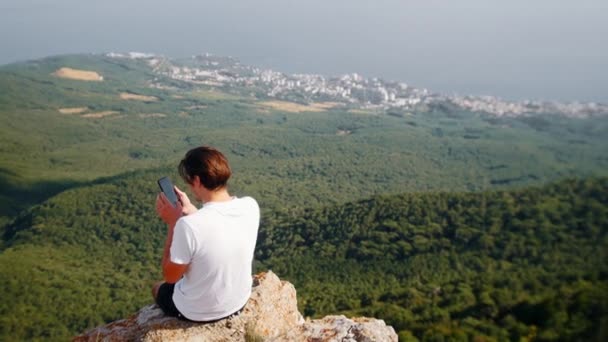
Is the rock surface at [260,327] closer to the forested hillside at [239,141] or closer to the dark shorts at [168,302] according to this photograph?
the dark shorts at [168,302]

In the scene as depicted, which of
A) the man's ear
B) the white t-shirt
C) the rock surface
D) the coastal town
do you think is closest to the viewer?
the white t-shirt

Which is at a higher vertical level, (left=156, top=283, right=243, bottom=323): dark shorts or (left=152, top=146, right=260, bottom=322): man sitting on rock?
(left=152, top=146, right=260, bottom=322): man sitting on rock

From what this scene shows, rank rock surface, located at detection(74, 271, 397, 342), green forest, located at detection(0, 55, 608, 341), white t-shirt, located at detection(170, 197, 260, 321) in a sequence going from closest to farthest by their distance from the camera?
1. white t-shirt, located at detection(170, 197, 260, 321)
2. rock surface, located at detection(74, 271, 397, 342)
3. green forest, located at detection(0, 55, 608, 341)

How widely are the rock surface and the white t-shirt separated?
15 cm

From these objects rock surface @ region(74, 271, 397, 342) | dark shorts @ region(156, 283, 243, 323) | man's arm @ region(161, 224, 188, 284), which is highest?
man's arm @ region(161, 224, 188, 284)

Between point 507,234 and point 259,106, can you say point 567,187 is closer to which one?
point 507,234

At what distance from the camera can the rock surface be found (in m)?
3.53

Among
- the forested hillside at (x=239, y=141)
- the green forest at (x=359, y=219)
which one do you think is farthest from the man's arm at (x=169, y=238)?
the forested hillside at (x=239, y=141)

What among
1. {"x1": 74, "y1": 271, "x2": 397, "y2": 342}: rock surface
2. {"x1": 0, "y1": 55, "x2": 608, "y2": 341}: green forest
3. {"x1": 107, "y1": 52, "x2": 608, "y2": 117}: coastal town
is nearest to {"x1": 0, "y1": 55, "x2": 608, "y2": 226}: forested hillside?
{"x1": 0, "y1": 55, "x2": 608, "y2": 341}: green forest

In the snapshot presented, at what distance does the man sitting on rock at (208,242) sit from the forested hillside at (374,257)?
39.1 feet

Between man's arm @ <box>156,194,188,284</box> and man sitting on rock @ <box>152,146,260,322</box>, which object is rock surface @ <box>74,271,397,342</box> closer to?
man sitting on rock @ <box>152,146,260,322</box>

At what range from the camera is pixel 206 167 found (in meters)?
3.13

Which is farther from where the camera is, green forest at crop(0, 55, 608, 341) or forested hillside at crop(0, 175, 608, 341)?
forested hillside at crop(0, 175, 608, 341)

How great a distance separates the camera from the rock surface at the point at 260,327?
353 cm
